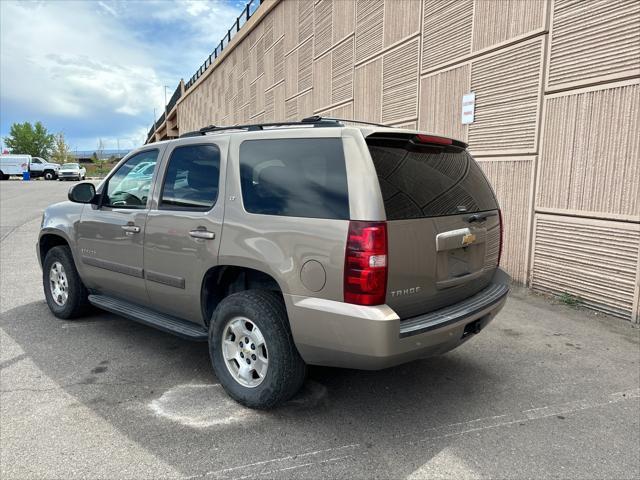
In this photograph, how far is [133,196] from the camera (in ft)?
13.7

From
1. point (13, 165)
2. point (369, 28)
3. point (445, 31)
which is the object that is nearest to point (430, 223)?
point (445, 31)

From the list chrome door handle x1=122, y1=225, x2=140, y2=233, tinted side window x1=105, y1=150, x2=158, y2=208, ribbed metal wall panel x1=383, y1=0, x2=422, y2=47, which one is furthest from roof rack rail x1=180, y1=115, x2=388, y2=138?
ribbed metal wall panel x1=383, y1=0, x2=422, y2=47

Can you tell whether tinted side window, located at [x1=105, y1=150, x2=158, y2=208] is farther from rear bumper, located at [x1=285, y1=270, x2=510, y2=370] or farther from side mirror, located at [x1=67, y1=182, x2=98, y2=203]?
rear bumper, located at [x1=285, y1=270, x2=510, y2=370]

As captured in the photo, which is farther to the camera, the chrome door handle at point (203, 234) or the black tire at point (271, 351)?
the chrome door handle at point (203, 234)

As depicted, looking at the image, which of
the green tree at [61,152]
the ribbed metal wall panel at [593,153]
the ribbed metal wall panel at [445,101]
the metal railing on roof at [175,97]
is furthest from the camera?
the green tree at [61,152]

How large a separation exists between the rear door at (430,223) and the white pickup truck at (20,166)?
4673 cm

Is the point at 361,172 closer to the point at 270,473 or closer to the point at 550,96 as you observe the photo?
the point at 270,473

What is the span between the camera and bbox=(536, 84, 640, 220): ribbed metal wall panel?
16.4ft

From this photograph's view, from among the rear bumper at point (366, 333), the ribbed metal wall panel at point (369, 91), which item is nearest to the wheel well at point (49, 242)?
the rear bumper at point (366, 333)

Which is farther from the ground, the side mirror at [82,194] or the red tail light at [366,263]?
the side mirror at [82,194]

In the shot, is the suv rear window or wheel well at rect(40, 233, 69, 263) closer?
the suv rear window

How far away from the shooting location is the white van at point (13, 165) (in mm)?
40469

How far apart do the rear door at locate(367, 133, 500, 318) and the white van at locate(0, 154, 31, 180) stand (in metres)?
46.7

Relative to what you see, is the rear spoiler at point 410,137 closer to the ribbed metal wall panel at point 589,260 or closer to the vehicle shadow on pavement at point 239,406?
the vehicle shadow on pavement at point 239,406
